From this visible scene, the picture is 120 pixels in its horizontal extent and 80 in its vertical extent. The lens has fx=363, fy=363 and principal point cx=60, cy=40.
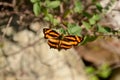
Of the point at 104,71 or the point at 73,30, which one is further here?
the point at 104,71

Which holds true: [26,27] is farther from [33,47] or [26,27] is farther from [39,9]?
[39,9]

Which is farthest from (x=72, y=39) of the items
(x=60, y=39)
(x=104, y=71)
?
(x=104, y=71)

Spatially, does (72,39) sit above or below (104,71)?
above

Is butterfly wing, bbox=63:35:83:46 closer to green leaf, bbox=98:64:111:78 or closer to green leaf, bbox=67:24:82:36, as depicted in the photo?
green leaf, bbox=67:24:82:36

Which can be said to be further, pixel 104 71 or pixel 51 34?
pixel 104 71

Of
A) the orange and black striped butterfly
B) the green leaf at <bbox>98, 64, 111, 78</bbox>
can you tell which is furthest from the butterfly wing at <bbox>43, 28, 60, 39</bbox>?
the green leaf at <bbox>98, 64, 111, 78</bbox>

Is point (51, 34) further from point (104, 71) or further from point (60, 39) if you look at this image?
point (104, 71)

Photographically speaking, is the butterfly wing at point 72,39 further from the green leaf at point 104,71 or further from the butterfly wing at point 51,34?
the green leaf at point 104,71

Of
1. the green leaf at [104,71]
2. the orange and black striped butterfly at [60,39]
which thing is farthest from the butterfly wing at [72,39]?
the green leaf at [104,71]

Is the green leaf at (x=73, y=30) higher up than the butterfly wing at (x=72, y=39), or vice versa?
the green leaf at (x=73, y=30)

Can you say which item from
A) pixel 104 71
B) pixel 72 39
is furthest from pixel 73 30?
pixel 104 71

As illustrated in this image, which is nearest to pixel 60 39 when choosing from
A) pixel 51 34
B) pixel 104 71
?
pixel 51 34

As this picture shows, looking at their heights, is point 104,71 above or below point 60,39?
below

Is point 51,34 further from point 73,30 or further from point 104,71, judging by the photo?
point 104,71
